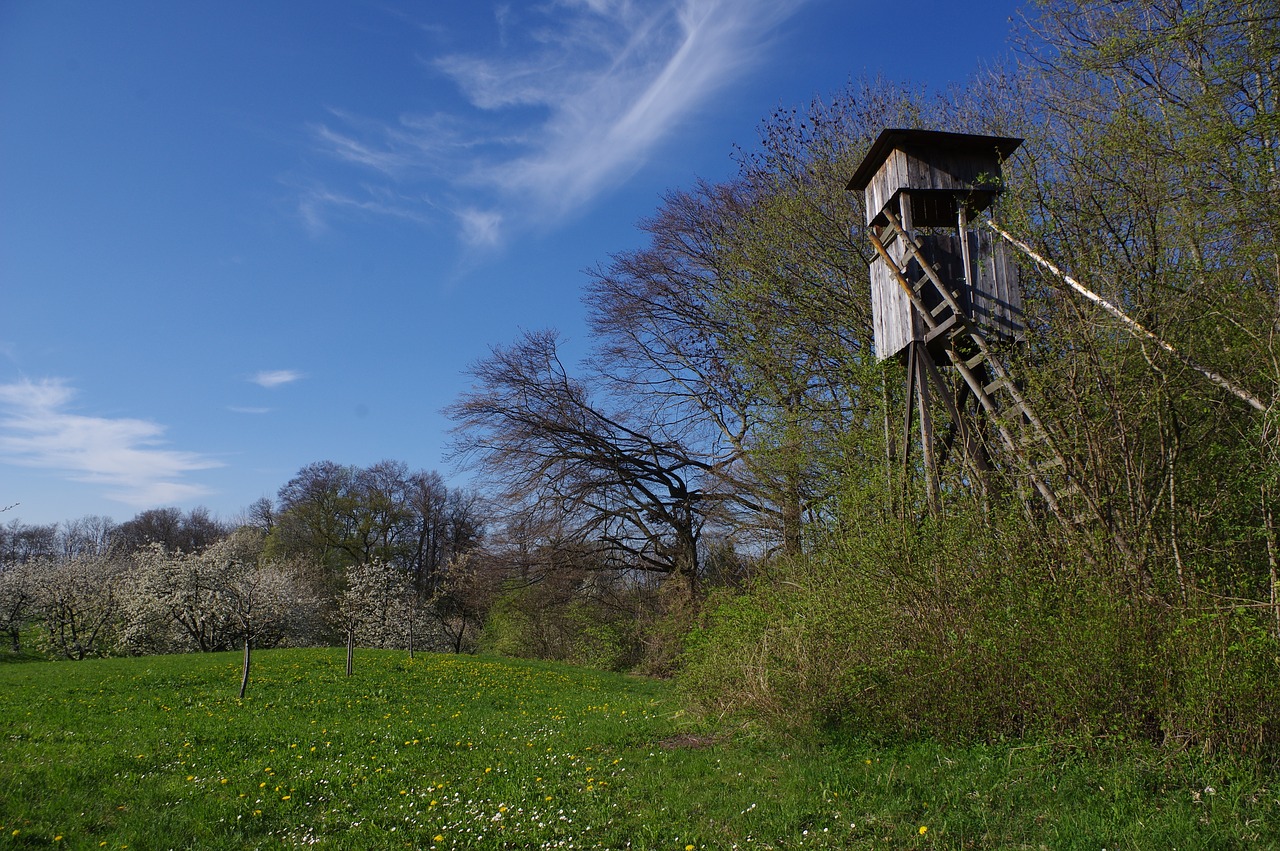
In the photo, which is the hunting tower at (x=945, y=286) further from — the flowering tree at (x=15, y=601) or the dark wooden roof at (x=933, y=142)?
the flowering tree at (x=15, y=601)

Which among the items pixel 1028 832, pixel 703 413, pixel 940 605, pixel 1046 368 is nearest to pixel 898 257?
pixel 1046 368

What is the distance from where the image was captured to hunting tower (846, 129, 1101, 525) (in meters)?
8.33

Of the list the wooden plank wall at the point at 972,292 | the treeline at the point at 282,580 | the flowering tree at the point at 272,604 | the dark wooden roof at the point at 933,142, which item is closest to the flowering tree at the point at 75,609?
the treeline at the point at 282,580

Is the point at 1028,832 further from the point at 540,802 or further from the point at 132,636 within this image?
the point at 132,636

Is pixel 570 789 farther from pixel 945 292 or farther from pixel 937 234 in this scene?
pixel 937 234

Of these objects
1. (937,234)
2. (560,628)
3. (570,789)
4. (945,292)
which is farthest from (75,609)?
(945,292)

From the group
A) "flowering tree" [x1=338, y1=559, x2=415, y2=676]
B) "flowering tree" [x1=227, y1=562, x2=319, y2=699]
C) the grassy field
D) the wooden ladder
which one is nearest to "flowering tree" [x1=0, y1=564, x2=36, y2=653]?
"flowering tree" [x1=227, y1=562, x2=319, y2=699]

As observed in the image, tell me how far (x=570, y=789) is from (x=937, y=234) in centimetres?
783

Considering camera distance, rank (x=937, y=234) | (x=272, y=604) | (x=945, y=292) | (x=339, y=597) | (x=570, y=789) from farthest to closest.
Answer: (x=339, y=597), (x=272, y=604), (x=937, y=234), (x=945, y=292), (x=570, y=789)

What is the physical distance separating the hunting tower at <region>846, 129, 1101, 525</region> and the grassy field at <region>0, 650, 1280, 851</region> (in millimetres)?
3027

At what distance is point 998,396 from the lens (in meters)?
9.25

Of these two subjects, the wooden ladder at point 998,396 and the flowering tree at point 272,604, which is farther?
the flowering tree at point 272,604

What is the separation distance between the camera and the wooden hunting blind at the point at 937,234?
9.21 metres

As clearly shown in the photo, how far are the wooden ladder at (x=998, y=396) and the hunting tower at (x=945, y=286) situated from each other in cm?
3
